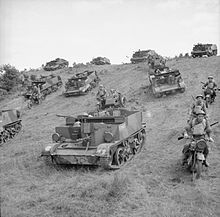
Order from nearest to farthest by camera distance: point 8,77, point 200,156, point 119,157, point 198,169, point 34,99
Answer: point 200,156 → point 198,169 → point 119,157 → point 34,99 → point 8,77

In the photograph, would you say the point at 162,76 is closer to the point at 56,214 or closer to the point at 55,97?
the point at 55,97

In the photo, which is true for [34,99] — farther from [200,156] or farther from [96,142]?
[200,156]

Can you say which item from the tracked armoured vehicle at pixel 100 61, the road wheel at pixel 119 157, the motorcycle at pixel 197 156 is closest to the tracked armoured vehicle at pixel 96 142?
the road wheel at pixel 119 157

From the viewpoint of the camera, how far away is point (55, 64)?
3678cm

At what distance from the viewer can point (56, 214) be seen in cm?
608

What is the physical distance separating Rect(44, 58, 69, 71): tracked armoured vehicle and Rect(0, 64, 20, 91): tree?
5513 mm

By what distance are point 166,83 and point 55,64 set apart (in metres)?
19.9

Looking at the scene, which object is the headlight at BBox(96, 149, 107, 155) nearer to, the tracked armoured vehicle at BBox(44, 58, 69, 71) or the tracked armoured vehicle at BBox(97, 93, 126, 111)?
the tracked armoured vehicle at BBox(97, 93, 126, 111)

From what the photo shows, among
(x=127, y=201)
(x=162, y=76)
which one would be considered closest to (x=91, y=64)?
(x=162, y=76)

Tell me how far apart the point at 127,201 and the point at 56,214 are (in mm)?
1553

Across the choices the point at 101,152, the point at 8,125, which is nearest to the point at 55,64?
the point at 8,125

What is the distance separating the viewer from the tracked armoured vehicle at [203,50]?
94.5 ft

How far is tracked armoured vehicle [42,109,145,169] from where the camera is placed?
29.3 ft

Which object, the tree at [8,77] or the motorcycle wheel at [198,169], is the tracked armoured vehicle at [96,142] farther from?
the tree at [8,77]
